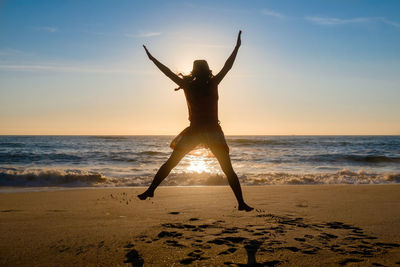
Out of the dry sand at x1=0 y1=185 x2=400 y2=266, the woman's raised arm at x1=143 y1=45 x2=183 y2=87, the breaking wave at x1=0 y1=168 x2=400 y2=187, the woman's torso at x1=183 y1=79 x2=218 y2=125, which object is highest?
the woman's raised arm at x1=143 y1=45 x2=183 y2=87

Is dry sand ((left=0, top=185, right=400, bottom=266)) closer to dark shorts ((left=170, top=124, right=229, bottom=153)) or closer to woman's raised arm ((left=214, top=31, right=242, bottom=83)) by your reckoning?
dark shorts ((left=170, top=124, right=229, bottom=153))

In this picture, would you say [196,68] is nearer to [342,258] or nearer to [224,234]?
[224,234]

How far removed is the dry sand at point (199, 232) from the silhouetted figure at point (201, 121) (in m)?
0.76

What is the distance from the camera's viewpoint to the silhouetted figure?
4.18m

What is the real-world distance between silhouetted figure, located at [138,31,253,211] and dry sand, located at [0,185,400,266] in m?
0.76

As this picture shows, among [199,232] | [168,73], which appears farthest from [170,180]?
[168,73]

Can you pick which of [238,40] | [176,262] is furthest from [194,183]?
[176,262]

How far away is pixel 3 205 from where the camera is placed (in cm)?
630

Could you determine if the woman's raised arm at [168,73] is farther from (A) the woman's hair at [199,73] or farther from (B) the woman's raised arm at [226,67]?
(B) the woman's raised arm at [226,67]

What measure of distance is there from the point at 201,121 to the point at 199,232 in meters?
1.35

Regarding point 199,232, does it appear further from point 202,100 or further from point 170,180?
point 170,180

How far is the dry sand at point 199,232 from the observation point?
126 inches

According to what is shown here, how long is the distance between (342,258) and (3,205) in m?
5.90

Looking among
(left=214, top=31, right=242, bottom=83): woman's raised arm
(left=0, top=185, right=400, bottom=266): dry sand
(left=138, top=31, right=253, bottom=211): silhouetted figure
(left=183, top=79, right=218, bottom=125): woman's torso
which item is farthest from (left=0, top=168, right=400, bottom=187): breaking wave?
(left=214, top=31, right=242, bottom=83): woman's raised arm
